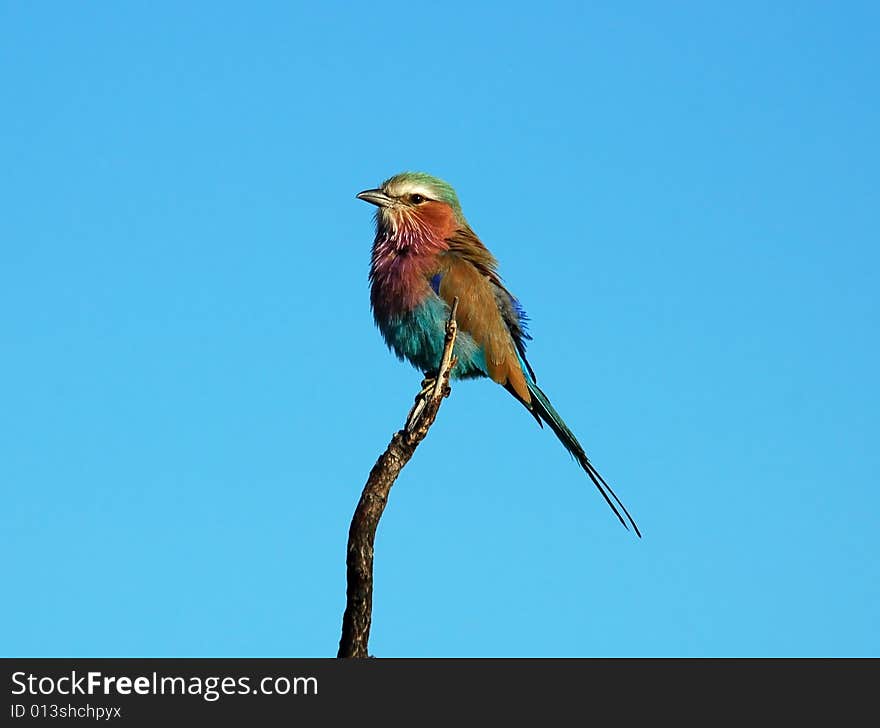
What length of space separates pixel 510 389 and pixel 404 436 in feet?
7.79

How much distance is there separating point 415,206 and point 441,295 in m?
0.95

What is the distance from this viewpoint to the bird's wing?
8883 mm

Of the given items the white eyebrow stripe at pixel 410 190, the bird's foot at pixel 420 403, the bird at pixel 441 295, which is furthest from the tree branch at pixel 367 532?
the white eyebrow stripe at pixel 410 190

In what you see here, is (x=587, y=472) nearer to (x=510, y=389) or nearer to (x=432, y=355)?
(x=510, y=389)

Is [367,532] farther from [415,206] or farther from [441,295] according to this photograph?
[415,206]

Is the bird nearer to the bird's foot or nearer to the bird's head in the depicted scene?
the bird's head

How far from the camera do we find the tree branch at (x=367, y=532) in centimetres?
625

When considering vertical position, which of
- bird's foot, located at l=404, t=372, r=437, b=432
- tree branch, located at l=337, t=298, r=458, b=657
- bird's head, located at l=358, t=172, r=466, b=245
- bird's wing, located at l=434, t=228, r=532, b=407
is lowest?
tree branch, located at l=337, t=298, r=458, b=657

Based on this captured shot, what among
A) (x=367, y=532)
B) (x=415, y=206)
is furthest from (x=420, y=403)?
(x=415, y=206)

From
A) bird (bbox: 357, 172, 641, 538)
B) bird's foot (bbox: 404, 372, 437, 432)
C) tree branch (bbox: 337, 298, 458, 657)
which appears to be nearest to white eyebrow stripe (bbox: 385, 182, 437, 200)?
bird (bbox: 357, 172, 641, 538)

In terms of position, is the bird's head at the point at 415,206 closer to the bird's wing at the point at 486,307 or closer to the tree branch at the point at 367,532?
the bird's wing at the point at 486,307

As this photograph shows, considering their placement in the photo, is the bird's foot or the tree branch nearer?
the tree branch

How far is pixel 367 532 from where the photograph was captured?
6398 millimetres

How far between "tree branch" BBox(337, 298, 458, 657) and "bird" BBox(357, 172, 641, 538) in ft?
5.70
